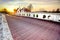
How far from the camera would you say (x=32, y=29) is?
4.91 feet

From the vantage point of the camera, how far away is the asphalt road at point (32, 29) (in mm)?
1396

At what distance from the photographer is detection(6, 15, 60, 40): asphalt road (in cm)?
140

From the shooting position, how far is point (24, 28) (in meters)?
1.49

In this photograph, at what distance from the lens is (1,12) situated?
5.05ft

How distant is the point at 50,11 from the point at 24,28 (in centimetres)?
46

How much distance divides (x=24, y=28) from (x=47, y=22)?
0.35 m

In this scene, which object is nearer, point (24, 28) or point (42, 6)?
point (24, 28)

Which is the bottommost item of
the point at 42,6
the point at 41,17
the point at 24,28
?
the point at 24,28

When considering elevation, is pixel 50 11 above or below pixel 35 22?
above


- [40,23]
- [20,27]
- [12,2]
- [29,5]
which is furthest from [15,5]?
[40,23]

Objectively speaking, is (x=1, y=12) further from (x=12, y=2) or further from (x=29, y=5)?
(x=29, y=5)

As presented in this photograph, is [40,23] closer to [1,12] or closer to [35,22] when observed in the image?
[35,22]

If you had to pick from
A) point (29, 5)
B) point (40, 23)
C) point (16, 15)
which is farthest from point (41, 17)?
point (16, 15)

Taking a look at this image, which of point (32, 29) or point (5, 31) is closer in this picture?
point (5, 31)
